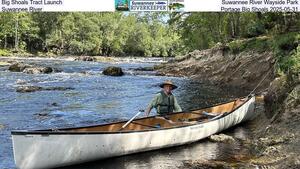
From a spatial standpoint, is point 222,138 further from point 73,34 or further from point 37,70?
point 73,34

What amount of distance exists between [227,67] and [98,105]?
11.9 m

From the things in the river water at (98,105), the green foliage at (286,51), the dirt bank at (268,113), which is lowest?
the river water at (98,105)

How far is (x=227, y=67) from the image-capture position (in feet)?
93.9

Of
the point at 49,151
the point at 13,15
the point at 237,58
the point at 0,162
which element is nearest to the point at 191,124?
the point at 49,151

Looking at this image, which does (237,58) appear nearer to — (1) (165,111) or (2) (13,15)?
(1) (165,111)

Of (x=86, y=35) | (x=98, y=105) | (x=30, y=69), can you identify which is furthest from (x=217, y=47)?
(x=86, y=35)

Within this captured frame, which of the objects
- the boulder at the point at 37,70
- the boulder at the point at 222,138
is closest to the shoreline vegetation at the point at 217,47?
the boulder at the point at 222,138

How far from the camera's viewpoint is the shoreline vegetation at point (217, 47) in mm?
12016

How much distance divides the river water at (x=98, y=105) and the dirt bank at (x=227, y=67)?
4.53 ft

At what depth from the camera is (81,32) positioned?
259ft

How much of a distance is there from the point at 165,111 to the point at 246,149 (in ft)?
8.54

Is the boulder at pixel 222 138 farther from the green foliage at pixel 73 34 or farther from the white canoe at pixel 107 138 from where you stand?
the green foliage at pixel 73 34

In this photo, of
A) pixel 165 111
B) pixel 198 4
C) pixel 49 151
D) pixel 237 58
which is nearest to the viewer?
pixel 49 151

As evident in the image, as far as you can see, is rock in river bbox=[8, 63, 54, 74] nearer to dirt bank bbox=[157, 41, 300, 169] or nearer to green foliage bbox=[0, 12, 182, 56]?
dirt bank bbox=[157, 41, 300, 169]
